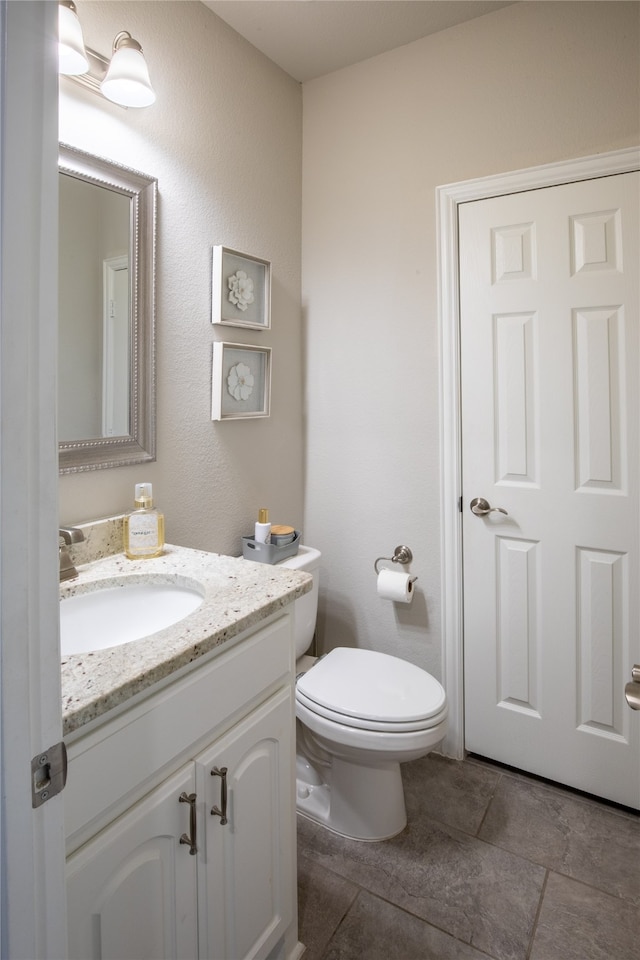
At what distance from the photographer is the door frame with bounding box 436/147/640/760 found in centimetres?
183

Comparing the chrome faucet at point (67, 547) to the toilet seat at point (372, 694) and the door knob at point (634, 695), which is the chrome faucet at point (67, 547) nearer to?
the toilet seat at point (372, 694)

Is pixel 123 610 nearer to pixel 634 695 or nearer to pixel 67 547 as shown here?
pixel 67 547

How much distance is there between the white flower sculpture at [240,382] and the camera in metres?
1.83

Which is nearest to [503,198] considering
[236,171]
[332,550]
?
[236,171]

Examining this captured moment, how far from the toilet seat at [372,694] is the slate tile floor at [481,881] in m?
0.42

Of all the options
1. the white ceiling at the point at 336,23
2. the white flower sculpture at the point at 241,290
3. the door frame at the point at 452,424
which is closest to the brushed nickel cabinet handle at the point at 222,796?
the door frame at the point at 452,424

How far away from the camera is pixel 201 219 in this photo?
5.66ft

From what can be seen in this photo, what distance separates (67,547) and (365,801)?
1.13 meters

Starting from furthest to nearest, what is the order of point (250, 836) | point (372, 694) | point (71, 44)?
point (372, 694), point (71, 44), point (250, 836)

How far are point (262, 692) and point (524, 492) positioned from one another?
1165 millimetres

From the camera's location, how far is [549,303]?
175 centimetres

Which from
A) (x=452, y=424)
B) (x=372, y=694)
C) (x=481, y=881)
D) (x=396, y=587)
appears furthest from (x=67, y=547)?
(x=481, y=881)

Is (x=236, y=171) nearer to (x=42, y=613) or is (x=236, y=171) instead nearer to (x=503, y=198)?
(x=503, y=198)

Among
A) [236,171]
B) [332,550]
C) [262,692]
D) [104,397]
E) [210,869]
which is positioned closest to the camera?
[210,869]
